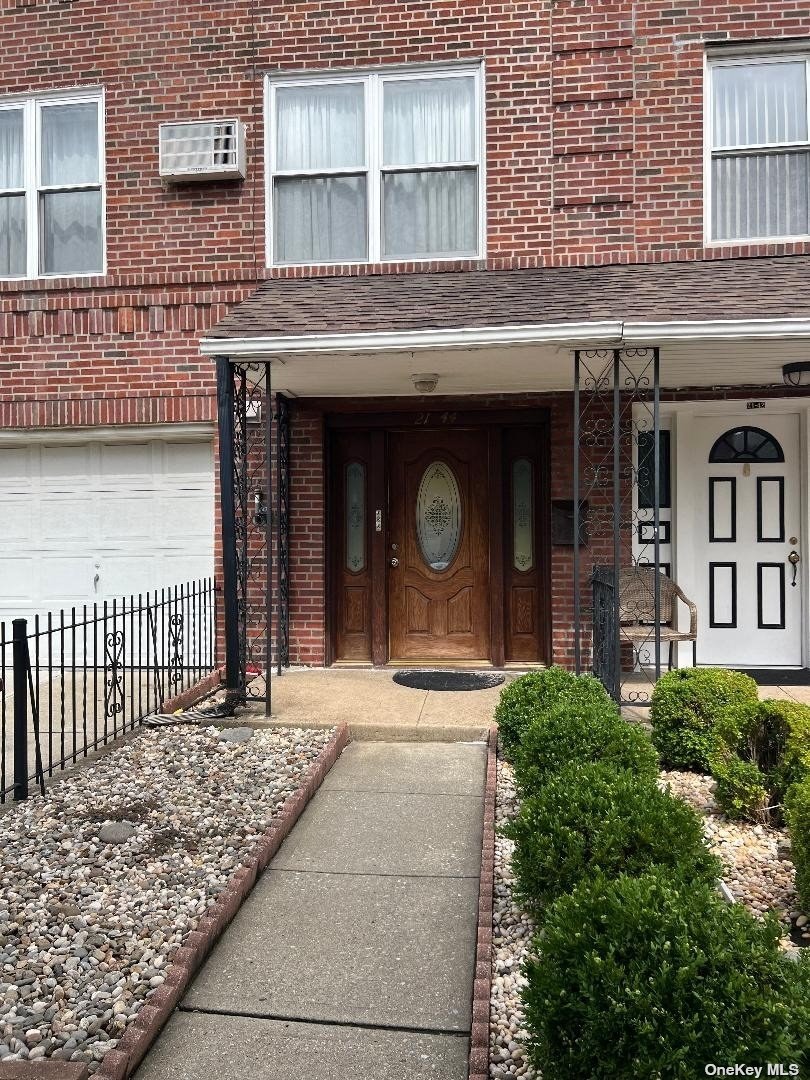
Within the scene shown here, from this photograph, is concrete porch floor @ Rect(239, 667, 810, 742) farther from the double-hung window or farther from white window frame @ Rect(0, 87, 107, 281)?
white window frame @ Rect(0, 87, 107, 281)

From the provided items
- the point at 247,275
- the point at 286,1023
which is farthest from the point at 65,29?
the point at 286,1023

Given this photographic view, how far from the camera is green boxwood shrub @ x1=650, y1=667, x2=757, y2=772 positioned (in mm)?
4906

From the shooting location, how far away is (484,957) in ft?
9.61

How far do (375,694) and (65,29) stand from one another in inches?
281

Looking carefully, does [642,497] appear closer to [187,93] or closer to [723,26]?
[723,26]

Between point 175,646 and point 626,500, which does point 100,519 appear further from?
point 626,500

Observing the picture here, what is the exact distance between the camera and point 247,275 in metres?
7.78

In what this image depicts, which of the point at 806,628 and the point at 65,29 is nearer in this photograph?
the point at 806,628

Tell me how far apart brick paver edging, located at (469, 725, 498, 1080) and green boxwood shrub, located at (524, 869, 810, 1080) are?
0.30 m

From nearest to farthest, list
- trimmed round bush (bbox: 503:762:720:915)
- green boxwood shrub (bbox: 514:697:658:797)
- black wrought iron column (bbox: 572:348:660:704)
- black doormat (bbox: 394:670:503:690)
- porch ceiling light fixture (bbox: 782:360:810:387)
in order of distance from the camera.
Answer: trimmed round bush (bbox: 503:762:720:915) → green boxwood shrub (bbox: 514:697:658:797) → porch ceiling light fixture (bbox: 782:360:810:387) → black doormat (bbox: 394:670:503:690) → black wrought iron column (bbox: 572:348:660:704)

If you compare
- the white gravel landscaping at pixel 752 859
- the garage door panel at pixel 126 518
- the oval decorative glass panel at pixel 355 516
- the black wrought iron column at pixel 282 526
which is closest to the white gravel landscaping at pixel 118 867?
the black wrought iron column at pixel 282 526

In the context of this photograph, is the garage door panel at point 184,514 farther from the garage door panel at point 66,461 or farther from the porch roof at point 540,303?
the porch roof at point 540,303

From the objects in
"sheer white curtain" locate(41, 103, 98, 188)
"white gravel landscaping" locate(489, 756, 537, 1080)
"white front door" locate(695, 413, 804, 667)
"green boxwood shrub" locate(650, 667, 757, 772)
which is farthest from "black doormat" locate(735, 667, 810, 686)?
"sheer white curtain" locate(41, 103, 98, 188)

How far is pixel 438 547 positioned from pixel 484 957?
17.1ft
